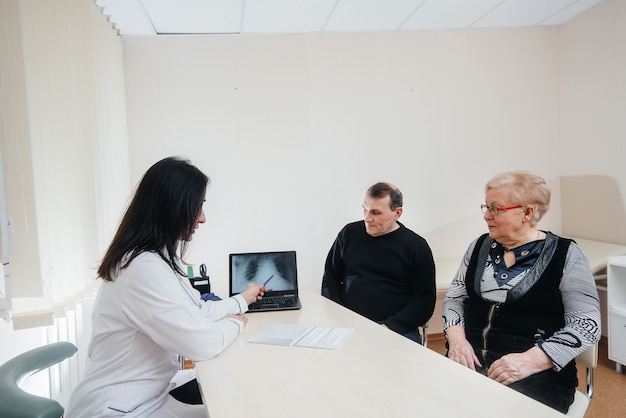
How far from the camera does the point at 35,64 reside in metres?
1.97

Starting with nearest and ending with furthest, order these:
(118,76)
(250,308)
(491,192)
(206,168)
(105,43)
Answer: (491,192) < (250,308) < (105,43) < (118,76) < (206,168)

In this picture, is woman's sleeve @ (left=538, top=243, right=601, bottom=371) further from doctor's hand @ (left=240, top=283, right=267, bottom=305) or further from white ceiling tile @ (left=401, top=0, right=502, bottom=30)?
white ceiling tile @ (left=401, top=0, right=502, bottom=30)

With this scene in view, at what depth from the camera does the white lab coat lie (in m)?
1.22

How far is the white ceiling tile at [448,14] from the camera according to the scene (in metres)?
3.06

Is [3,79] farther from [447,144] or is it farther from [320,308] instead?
[447,144]

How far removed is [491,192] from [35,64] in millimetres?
2106

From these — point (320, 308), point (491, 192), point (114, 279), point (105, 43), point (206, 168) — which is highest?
point (105, 43)

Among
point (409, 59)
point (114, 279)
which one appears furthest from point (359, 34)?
point (114, 279)

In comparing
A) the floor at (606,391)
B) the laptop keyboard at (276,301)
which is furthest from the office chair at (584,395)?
the laptop keyboard at (276,301)

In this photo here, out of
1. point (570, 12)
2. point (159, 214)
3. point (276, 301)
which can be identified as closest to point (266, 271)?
point (276, 301)

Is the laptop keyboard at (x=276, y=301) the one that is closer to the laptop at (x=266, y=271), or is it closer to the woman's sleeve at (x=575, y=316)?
the laptop at (x=266, y=271)

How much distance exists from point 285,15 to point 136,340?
8.30ft

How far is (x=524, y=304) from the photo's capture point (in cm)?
163

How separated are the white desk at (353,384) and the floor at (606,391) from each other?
1.69 meters
